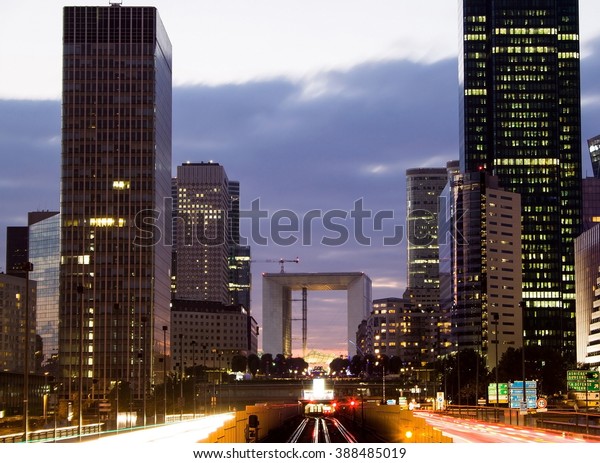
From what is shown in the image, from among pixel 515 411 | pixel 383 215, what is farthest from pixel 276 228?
pixel 515 411

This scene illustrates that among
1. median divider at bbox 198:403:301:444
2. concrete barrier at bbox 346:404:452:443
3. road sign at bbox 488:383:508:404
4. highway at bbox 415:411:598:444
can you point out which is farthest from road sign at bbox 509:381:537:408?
highway at bbox 415:411:598:444

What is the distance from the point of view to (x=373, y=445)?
26.0 meters

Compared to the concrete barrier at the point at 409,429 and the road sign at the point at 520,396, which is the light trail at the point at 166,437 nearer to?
the concrete barrier at the point at 409,429

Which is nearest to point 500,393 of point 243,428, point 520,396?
point 520,396

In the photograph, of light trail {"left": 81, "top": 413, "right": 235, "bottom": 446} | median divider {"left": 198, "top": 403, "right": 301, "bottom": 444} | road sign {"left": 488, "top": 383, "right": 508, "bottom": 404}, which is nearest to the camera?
light trail {"left": 81, "top": 413, "right": 235, "bottom": 446}

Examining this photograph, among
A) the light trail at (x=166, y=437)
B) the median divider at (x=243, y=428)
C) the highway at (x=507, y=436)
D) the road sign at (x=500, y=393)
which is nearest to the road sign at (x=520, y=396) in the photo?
the median divider at (x=243, y=428)

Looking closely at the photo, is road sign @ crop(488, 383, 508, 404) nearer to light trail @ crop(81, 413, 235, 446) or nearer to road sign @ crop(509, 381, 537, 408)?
road sign @ crop(509, 381, 537, 408)

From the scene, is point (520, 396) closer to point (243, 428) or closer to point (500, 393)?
point (500, 393)

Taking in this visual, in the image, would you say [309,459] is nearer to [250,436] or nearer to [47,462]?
[47,462]

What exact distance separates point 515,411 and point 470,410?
95.5 feet

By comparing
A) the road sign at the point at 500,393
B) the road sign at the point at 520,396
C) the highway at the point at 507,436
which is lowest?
the road sign at the point at 500,393

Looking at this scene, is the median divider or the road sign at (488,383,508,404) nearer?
the median divider

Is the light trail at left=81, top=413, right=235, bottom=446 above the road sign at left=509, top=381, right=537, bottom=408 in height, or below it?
above

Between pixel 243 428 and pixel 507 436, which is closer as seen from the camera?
pixel 507 436
